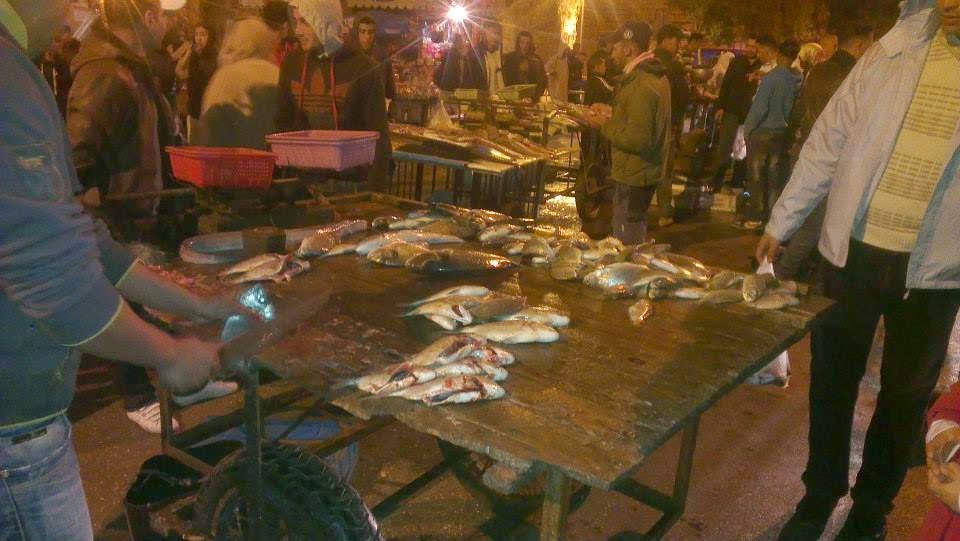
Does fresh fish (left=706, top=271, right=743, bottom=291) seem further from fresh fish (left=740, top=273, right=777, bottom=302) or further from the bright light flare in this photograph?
the bright light flare

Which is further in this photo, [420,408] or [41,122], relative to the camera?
[420,408]

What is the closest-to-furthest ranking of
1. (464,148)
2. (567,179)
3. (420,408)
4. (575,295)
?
(420,408) → (575,295) → (464,148) → (567,179)

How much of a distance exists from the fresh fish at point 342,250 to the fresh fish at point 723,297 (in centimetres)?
177

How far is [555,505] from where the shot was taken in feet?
6.84

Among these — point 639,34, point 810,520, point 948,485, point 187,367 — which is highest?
point 639,34

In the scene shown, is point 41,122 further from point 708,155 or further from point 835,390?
point 708,155

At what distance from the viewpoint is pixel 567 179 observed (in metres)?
12.0

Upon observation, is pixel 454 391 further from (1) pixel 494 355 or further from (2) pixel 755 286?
(2) pixel 755 286

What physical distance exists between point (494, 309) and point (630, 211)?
4.91 m

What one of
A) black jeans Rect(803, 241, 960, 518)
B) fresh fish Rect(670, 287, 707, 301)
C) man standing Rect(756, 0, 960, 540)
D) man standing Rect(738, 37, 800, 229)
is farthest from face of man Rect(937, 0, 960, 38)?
man standing Rect(738, 37, 800, 229)

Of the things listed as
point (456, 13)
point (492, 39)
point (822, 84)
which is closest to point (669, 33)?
point (822, 84)

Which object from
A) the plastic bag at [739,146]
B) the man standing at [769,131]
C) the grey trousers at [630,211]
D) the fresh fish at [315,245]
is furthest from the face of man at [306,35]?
the plastic bag at [739,146]

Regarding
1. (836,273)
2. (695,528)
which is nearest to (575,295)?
(836,273)

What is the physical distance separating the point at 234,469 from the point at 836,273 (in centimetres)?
291
